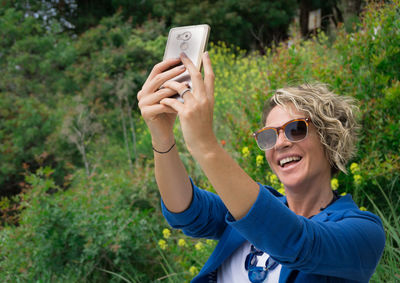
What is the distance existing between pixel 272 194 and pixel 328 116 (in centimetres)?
49

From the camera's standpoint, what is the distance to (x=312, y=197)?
57.1 inches

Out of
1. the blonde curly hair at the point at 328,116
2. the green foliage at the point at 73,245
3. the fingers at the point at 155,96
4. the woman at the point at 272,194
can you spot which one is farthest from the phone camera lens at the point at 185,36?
the green foliage at the point at 73,245

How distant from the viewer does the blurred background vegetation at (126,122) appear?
2.96m

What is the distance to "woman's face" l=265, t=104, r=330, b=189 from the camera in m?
1.40

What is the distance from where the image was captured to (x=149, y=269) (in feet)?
11.4

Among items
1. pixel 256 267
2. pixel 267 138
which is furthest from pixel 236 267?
pixel 267 138

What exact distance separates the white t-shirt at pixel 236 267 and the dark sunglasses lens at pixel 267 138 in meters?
0.41

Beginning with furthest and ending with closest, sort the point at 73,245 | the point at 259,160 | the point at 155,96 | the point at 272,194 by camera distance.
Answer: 1. the point at 73,245
2. the point at 259,160
3. the point at 272,194
4. the point at 155,96

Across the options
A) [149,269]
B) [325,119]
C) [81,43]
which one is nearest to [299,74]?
[325,119]

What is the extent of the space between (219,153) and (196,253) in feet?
7.68

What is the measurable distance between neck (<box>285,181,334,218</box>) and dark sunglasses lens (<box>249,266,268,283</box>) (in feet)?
1.01

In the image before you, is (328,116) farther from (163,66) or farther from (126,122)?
(126,122)

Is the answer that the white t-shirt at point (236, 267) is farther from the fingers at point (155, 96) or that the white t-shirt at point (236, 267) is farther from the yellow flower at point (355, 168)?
the yellow flower at point (355, 168)

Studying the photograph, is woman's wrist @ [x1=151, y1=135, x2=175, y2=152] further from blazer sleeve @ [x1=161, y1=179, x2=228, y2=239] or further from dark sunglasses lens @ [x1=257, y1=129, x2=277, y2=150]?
dark sunglasses lens @ [x1=257, y1=129, x2=277, y2=150]
